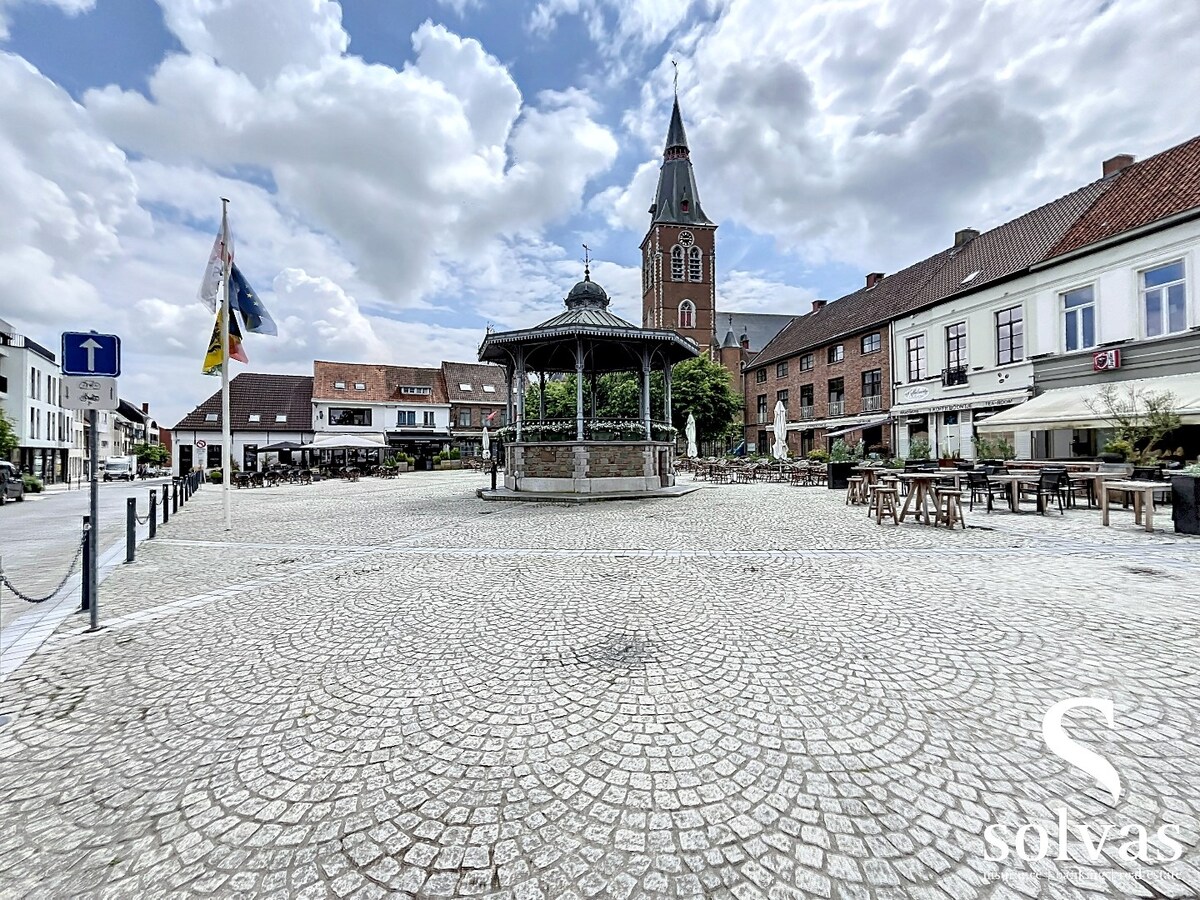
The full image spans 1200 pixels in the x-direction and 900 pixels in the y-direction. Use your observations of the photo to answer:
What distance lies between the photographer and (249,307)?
1078 centimetres

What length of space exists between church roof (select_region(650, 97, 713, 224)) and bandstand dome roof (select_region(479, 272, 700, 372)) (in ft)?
129

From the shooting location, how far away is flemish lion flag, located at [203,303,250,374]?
10.5 meters

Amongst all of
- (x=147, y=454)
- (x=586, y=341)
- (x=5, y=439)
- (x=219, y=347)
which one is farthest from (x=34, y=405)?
(x=586, y=341)

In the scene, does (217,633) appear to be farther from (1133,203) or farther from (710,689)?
(1133,203)

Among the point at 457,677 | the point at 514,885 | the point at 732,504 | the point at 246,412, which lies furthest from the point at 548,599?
the point at 246,412

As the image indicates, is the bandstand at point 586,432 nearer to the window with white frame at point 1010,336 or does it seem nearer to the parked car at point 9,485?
the window with white frame at point 1010,336

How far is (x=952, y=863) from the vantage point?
188 cm

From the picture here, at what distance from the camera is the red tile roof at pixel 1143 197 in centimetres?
1542

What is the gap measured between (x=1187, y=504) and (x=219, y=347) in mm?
17294

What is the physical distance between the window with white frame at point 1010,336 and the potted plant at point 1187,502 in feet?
44.4

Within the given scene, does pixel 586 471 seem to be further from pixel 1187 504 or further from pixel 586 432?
pixel 1187 504

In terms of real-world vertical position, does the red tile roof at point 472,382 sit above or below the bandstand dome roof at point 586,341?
above

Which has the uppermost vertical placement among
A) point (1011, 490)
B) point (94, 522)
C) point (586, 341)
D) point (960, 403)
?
point (586, 341)

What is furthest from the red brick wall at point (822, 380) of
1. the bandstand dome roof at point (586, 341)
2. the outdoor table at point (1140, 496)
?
the outdoor table at point (1140, 496)
